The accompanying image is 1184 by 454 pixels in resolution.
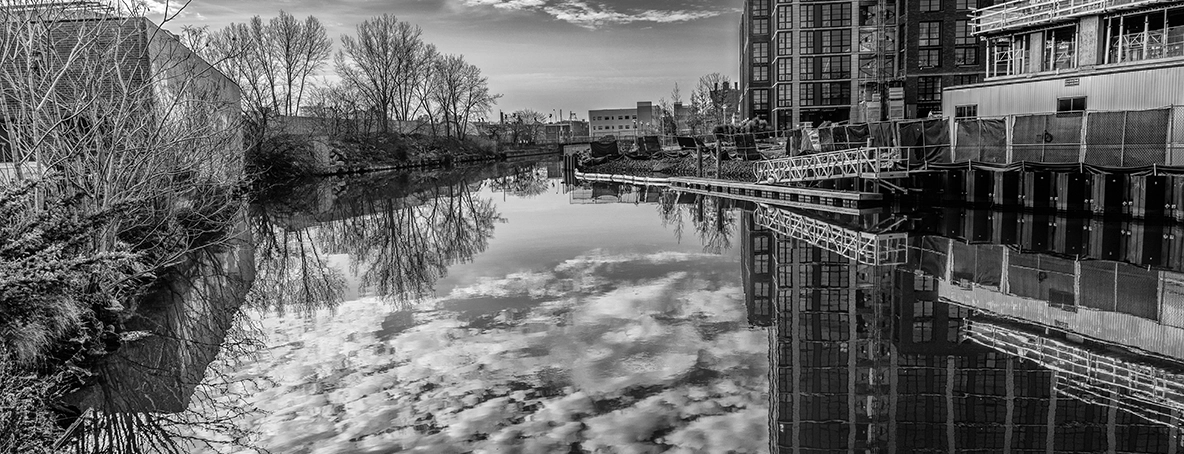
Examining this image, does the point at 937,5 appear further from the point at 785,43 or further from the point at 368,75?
the point at 368,75

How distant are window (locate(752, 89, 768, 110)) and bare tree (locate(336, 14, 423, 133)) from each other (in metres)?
40.8

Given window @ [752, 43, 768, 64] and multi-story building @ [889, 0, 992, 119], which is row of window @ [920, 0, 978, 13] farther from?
window @ [752, 43, 768, 64]

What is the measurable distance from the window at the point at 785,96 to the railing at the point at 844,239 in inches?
2369

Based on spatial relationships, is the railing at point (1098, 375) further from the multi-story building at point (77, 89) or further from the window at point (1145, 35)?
the window at point (1145, 35)

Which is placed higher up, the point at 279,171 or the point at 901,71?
the point at 901,71

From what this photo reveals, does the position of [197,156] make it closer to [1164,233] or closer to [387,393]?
[387,393]

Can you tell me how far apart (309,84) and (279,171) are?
107 ft

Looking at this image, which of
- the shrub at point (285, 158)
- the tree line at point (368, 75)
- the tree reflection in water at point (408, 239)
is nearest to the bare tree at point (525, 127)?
the tree line at point (368, 75)

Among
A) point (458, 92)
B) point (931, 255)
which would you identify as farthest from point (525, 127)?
point (931, 255)

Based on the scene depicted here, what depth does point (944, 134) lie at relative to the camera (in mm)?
30516

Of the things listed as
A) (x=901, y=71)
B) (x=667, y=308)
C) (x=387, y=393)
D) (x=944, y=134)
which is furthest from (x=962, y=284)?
(x=901, y=71)

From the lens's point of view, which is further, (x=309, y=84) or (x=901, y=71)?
(x=309, y=84)

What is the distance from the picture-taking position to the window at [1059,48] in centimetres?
3728

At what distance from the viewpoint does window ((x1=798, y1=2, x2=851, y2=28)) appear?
84500 mm
